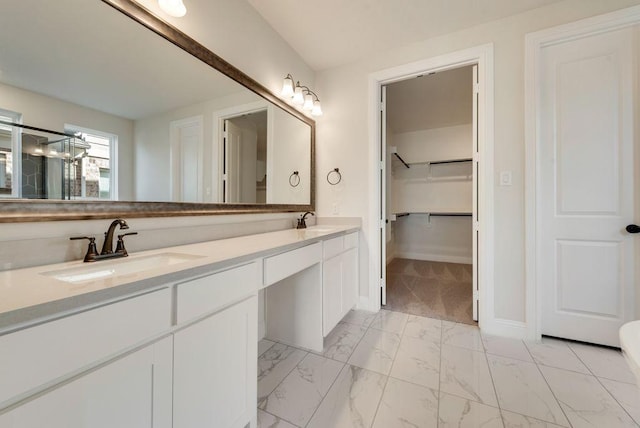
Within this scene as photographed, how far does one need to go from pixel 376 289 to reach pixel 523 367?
3.84ft

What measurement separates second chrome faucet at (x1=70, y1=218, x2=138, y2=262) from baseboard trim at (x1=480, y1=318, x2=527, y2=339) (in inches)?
99.4

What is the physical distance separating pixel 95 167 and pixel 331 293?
61.7 inches

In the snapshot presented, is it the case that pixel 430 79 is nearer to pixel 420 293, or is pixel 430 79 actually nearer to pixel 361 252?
pixel 361 252

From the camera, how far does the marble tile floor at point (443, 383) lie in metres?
1.21

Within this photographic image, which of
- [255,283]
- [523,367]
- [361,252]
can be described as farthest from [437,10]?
[523,367]

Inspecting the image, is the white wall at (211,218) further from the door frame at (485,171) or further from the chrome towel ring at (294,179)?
the door frame at (485,171)

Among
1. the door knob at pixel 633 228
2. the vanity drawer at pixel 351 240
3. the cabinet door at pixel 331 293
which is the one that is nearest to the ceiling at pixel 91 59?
the cabinet door at pixel 331 293

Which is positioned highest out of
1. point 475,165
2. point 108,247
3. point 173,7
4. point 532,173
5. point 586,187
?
point 173,7

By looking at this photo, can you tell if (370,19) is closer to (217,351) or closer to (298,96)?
(298,96)

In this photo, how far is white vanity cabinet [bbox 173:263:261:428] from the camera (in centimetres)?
83

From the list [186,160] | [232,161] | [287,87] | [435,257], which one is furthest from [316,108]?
[435,257]

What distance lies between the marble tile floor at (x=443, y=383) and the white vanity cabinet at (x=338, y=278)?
218 millimetres

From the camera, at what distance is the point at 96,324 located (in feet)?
2.03

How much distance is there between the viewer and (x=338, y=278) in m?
2.02
